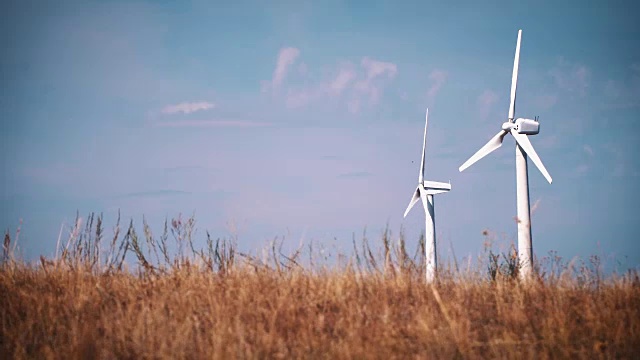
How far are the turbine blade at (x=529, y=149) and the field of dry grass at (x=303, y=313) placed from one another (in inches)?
293

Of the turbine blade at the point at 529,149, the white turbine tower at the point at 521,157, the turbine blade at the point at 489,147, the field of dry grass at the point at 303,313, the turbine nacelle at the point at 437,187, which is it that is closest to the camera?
the field of dry grass at the point at 303,313

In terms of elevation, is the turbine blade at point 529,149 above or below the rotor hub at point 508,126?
below

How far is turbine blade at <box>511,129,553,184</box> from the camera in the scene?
18.5 meters

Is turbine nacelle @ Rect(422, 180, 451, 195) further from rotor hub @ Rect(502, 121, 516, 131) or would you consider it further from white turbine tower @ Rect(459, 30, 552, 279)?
rotor hub @ Rect(502, 121, 516, 131)

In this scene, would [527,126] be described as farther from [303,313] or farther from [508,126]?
[303,313]

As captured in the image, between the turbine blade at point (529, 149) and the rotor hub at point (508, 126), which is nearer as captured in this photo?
the turbine blade at point (529, 149)

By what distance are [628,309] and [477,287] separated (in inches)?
97.5

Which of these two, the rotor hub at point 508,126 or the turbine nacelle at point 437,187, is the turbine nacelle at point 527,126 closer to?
the rotor hub at point 508,126

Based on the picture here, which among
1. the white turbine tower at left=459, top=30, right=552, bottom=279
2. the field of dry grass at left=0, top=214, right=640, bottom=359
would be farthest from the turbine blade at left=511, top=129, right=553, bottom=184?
the field of dry grass at left=0, top=214, right=640, bottom=359

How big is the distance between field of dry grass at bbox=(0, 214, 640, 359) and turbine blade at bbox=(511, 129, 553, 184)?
7.44 meters

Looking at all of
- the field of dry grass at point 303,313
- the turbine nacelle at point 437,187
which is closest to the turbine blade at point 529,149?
the turbine nacelle at point 437,187

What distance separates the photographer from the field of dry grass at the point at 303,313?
765 centimetres

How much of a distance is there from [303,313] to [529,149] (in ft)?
41.1

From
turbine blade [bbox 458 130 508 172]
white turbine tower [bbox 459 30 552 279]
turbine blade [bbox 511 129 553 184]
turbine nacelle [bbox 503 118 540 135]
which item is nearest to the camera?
white turbine tower [bbox 459 30 552 279]
